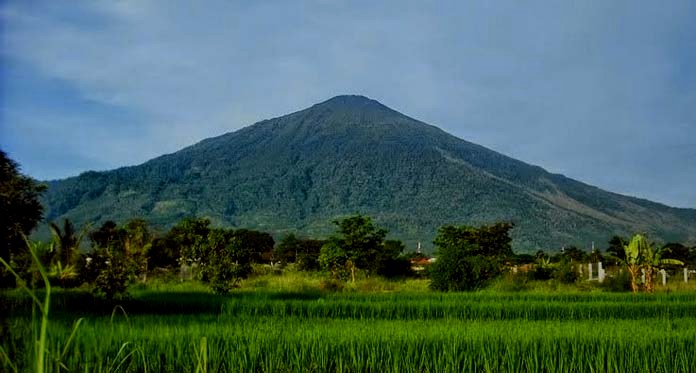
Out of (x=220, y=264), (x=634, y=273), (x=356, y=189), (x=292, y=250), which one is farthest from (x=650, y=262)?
(x=356, y=189)

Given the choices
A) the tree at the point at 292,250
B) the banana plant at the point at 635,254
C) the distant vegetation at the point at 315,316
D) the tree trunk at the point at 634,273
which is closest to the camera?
the distant vegetation at the point at 315,316

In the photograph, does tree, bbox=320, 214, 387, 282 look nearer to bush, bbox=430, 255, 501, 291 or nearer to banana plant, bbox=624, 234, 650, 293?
bush, bbox=430, 255, 501, 291

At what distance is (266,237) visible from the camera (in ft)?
203

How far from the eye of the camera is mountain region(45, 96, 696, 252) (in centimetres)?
13275

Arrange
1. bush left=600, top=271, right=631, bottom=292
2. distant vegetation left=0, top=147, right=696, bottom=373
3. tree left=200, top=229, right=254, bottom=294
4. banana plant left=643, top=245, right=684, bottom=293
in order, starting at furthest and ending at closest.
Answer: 1. bush left=600, top=271, right=631, bottom=292
2. banana plant left=643, top=245, right=684, bottom=293
3. tree left=200, top=229, right=254, bottom=294
4. distant vegetation left=0, top=147, right=696, bottom=373

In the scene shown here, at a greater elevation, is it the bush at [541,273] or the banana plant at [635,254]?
the banana plant at [635,254]

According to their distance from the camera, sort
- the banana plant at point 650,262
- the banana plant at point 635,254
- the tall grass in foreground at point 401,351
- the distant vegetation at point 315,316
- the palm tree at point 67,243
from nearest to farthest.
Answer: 1. the distant vegetation at point 315,316
2. the palm tree at point 67,243
3. the tall grass in foreground at point 401,351
4. the banana plant at point 650,262
5. the banana plant at point 635,254

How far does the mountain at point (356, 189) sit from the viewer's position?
133 m

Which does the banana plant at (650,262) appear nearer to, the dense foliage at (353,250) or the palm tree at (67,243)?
the dense foliage at (353,250)

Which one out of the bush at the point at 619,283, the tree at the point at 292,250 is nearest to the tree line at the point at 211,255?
the bush at the point at 619,283

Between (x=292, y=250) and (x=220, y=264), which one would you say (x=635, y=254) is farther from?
(x=292, y=250)

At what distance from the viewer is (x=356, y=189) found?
152m

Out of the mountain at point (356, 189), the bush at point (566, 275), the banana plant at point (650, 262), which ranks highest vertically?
the mountain at point (356, 189)

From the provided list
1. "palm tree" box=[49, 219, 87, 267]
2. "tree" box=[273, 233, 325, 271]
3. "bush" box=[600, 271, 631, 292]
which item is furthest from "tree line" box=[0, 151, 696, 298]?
"tree" box=[273, 233, 325, 271]
